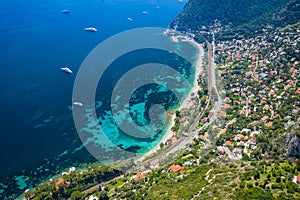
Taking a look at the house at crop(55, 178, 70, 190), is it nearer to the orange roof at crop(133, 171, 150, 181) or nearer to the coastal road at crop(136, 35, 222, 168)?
the orange roof at crop(133, 171, 150, 181)

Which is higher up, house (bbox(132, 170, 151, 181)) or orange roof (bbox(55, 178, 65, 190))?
house (bbox(132, 170, 151, 181))

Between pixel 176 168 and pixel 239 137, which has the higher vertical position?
pixel 239 137

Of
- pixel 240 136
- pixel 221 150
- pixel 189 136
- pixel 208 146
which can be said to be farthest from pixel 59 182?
pixel 240 136

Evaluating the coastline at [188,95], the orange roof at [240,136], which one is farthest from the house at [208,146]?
the coastline at [188,95]

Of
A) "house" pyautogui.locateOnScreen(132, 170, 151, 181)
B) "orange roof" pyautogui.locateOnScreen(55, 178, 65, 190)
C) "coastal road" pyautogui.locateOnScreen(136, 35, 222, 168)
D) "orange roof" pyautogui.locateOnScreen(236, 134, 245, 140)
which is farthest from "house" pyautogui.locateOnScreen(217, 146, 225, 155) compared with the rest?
"orange roof" pyautogui.locateOnScreen(55, 178, 65, 190)

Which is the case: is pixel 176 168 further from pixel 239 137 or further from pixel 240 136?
pixel 240 136

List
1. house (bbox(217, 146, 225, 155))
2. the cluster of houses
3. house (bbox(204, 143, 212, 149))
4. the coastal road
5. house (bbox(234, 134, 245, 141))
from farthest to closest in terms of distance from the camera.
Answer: the coastal road
the cluster of houses
house (bbox(204, 143, 212, 149))
house (bbox(234, 134, 245, 141))
house (bbox(217, 146, 225, 155))

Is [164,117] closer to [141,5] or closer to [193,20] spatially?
[193,20]

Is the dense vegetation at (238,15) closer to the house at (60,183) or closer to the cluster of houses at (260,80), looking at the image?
the cluster of houses at (260,80)

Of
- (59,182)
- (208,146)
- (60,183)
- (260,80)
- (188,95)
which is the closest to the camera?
(60,183)
